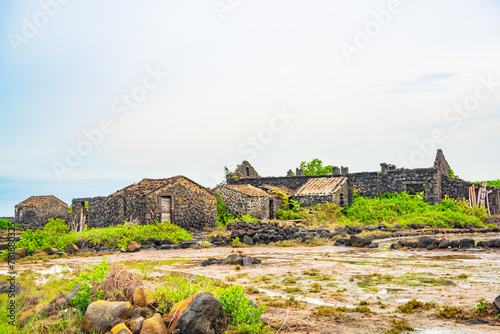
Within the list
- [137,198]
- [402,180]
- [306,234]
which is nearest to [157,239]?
[137,198]

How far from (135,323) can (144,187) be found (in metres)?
20.7

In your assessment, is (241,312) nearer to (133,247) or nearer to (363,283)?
(363,283)

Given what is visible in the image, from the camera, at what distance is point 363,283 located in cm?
886

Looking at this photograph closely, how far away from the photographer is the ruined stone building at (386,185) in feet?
106

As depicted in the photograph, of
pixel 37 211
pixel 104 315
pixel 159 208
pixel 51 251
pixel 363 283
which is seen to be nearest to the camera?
pixel 104 315

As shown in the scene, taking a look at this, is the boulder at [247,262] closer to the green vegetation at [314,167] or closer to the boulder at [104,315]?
the boulder at [104,315]

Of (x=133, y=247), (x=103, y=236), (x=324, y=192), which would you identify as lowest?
(x=133, y=247)

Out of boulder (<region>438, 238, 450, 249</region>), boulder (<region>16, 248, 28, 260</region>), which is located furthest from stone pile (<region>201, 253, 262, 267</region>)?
boulder (<region>16, 248, 28, 260</region>)

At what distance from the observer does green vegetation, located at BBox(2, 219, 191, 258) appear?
711 inches

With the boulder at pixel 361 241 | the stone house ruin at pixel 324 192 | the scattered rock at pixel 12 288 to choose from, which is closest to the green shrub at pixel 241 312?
the scattered rock at pixel 12 288

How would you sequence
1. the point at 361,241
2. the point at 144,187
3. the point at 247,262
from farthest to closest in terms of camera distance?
1. the point at 144,187
2. the point at 361,241
3. the point at 247,262

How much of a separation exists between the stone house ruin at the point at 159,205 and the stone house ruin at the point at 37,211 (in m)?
21.6

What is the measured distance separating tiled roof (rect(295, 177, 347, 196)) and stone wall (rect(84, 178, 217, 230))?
8.89 m

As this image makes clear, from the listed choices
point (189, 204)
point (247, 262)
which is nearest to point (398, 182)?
point (189, 204)
